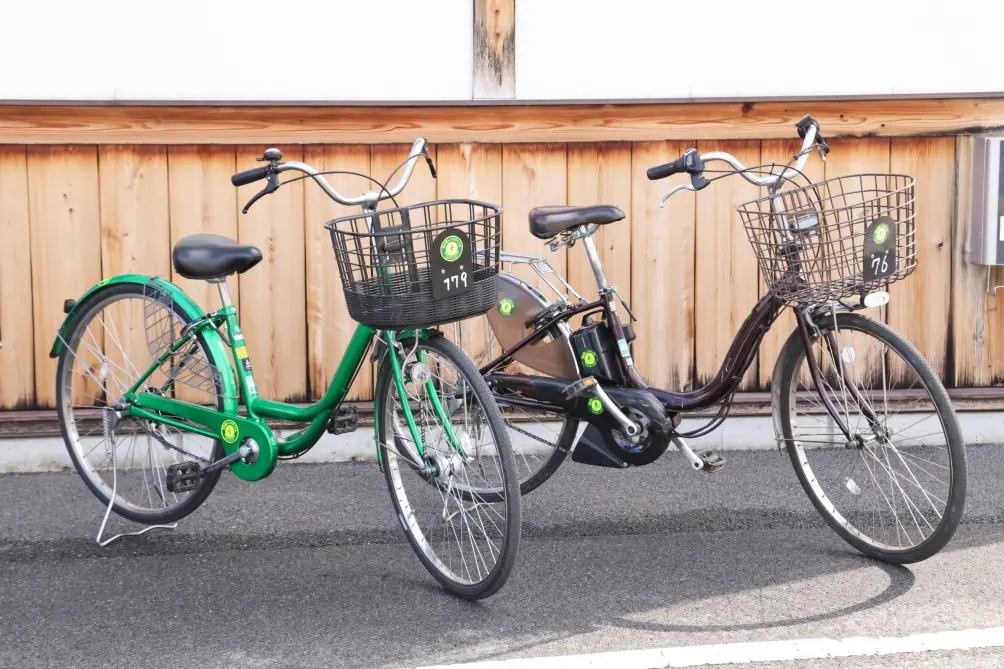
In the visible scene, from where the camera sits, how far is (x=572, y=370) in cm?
484

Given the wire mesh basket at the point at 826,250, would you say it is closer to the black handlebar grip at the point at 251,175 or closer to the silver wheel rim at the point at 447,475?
the silver wheel rim at the point at 447,475

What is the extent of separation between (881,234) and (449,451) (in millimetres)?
1609

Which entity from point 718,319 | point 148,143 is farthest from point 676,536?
point 148,143

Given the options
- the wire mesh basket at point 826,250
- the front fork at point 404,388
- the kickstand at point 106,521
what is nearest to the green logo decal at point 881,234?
the wire mesh basket at point 826,250

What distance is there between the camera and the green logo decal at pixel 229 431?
4.50 m

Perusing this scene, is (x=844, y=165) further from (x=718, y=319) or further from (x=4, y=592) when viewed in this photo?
(x=4, y=592)

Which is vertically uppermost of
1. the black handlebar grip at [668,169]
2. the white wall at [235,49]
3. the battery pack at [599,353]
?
the white wall at [235,49]

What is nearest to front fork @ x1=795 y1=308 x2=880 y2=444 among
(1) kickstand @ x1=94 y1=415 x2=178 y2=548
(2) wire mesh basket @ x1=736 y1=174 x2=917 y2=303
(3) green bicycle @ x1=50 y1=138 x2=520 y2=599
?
(2) wire mesh basket @ x1=736 y1=174 x2=917 y2=303

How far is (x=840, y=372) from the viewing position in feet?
13.9

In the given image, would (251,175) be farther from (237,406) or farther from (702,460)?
(702,460)

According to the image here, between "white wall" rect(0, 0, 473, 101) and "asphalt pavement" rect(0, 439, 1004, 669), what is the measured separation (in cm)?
180

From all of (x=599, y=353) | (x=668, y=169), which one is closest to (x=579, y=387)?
(x=599, y=353)

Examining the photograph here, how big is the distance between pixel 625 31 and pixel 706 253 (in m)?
1.12

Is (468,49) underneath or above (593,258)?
above
